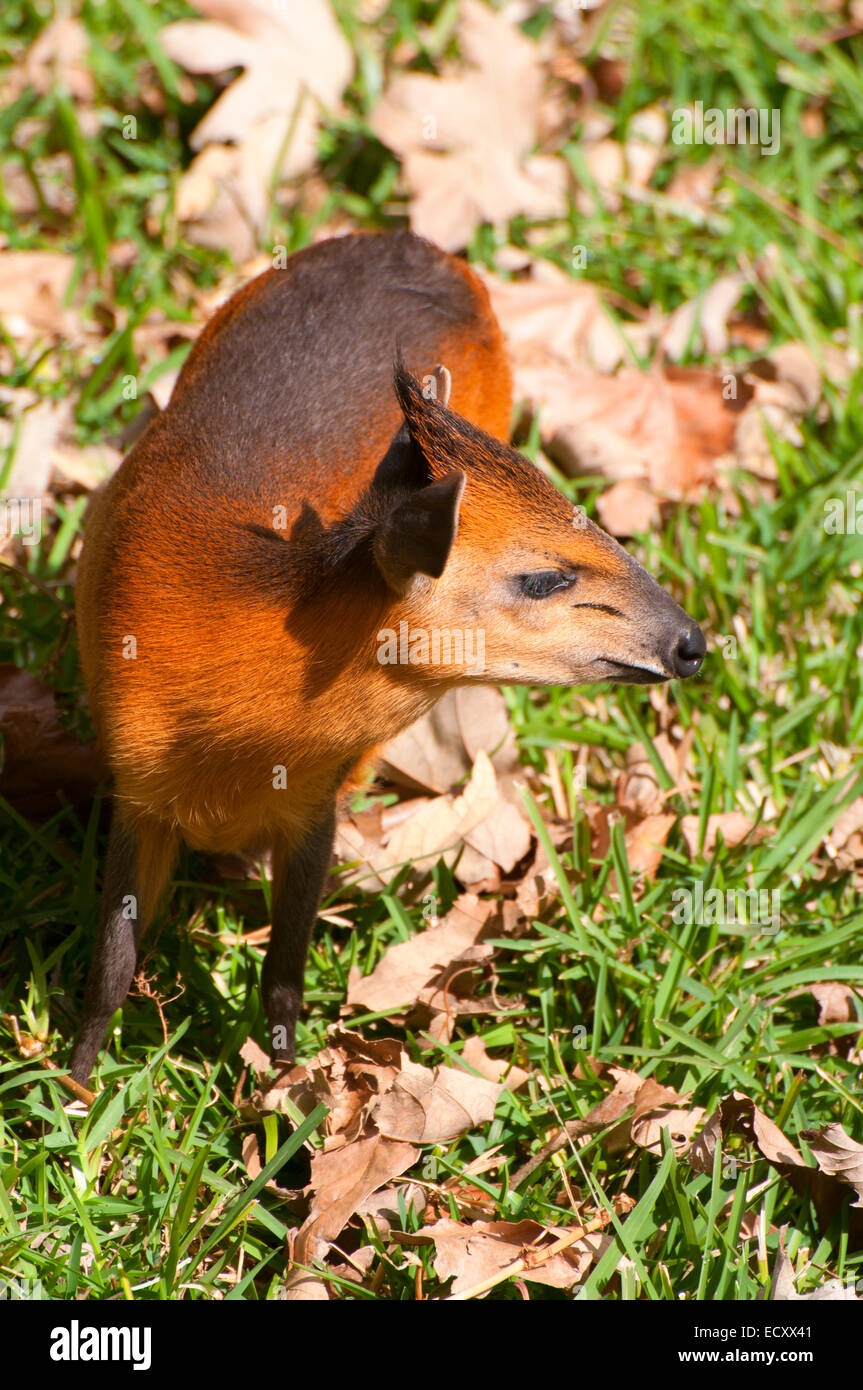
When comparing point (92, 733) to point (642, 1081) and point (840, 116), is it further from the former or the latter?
point (840, 116)

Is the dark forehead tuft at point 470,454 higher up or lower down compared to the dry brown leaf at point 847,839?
higher up

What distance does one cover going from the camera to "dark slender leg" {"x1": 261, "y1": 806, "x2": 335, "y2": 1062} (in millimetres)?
3947

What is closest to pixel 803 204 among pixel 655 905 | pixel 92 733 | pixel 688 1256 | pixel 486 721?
pixel 486 721

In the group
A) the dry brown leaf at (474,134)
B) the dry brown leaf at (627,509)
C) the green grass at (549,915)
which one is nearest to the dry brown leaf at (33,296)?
the green grass at (549,915)

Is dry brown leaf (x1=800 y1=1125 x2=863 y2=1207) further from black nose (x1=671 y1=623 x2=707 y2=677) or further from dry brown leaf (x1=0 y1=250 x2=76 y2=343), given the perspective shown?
dry brown leaf (x1=0 y1=250 x2=76 y2=343)

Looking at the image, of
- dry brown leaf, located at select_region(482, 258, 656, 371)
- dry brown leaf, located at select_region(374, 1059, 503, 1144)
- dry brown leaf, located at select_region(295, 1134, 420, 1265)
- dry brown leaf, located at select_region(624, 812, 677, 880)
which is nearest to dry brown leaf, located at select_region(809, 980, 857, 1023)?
dry brown leaf, located at select_region(624, 812, 677, 880)

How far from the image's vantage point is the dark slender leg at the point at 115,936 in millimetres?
3781

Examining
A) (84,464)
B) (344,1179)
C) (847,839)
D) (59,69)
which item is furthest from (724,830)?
(59,69)

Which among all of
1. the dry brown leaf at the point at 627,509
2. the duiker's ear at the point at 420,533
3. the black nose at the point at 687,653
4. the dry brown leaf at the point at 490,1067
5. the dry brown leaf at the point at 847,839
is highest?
the duiker's ear at the point at 420,533

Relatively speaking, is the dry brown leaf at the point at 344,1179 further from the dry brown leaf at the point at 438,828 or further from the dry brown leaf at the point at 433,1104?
the dry brown leaf at the point at 438,828

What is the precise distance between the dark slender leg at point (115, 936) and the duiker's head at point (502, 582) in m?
0.96

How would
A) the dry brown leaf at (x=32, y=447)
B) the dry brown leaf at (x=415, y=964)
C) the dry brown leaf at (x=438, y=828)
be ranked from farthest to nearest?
the dry brown leaf at (x=32, y=447)
the dry brown leaf at (x=438, y=828)
the dry brown leaf at (x=415, y=964)
